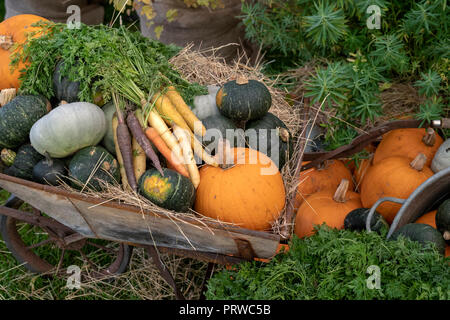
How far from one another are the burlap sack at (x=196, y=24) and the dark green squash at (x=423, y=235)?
198 centimetres

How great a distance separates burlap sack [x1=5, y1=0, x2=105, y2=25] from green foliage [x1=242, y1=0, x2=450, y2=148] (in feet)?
6.89

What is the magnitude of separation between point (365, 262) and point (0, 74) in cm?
195

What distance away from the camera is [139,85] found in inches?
85.8

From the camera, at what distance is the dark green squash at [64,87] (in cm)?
210

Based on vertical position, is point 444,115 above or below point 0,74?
below

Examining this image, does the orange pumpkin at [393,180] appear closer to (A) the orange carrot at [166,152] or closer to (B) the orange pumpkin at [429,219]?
(B) the orange pumpkin at [429,219]

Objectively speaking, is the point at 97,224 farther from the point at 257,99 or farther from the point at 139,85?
the point at 257,99

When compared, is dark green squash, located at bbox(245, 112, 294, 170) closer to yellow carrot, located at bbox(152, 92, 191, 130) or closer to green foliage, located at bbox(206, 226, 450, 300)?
yellow carrot, located at bbox(152, 92, 191, 130)

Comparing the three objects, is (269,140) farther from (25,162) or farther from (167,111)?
(25,162)

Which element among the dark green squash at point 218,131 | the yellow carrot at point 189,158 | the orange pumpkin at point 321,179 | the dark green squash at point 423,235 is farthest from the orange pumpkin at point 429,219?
the yellow carrot at point 189,158

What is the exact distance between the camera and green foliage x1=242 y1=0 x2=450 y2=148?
2.25 m

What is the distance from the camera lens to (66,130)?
74.2 inches

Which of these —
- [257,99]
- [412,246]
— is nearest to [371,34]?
[257,99]
